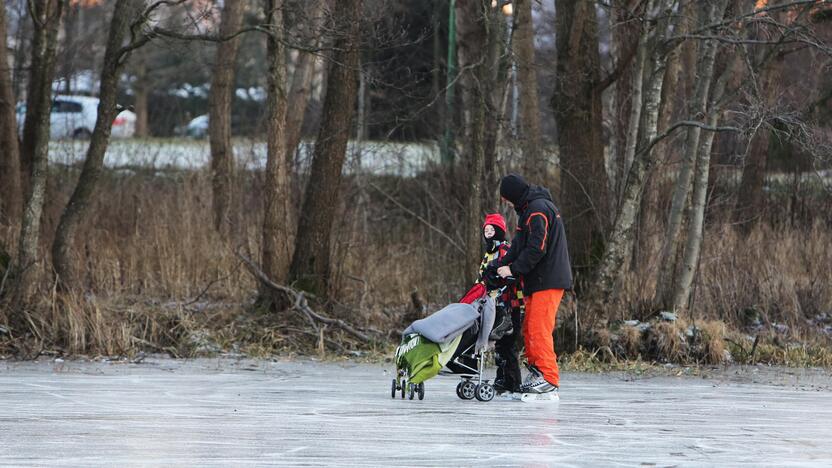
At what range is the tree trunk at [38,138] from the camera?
1688cm

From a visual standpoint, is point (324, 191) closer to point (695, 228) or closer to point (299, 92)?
point (695, 228)

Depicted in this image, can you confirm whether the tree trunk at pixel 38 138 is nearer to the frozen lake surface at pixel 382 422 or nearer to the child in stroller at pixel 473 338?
the frozen lake surface at pixel 382 422

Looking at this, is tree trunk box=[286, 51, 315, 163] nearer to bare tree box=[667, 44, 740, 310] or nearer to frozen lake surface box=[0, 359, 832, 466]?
bare tree box=[667, 44, 740, 310]

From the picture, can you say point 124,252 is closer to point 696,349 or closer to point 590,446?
point 696,349

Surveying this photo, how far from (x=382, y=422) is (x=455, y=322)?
4.17 ft

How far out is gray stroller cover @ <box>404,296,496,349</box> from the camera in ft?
36.4

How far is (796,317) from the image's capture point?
19125 millimetres

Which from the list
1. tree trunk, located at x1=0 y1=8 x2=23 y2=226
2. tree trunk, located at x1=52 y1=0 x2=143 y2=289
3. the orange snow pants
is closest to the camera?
the orange snow pants

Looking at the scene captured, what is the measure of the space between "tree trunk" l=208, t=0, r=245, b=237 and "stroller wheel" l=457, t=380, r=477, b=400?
10.7 metres

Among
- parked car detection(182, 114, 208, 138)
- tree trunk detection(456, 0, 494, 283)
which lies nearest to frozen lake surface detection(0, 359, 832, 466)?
tree trunk detection(456, 0, 494, 283)

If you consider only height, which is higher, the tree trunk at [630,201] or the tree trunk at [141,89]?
the tree trunk at [141,89]

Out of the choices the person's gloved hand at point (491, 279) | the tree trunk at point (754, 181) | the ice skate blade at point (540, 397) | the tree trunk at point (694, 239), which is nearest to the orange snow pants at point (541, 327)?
the ice skate blade at point (540, 397)

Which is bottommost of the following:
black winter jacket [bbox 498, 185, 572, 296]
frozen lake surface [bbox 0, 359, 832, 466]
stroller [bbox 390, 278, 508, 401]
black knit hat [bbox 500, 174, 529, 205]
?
frozen lake surface [bbox 0, 359, 832, 466]

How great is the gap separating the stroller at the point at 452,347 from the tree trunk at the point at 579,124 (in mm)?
7126
